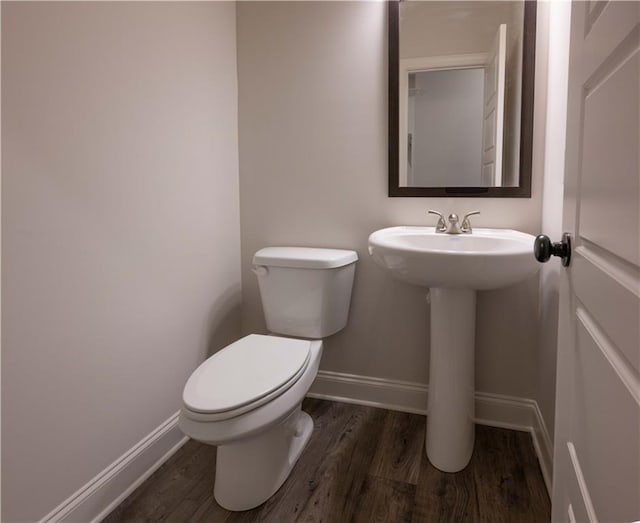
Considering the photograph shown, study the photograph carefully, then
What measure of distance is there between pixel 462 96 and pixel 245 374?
53.2 inches

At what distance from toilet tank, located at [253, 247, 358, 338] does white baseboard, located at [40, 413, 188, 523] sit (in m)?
0.59

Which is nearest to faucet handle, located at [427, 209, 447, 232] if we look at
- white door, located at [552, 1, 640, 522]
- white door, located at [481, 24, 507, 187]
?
white door, located at [481, 24, 507, 187]

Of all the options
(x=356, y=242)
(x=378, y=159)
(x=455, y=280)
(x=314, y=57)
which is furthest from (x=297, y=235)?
(x=455, y=280)

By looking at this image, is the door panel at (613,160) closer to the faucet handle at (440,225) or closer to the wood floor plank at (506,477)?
the faucet handle at (440,225)

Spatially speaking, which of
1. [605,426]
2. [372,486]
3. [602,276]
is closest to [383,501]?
[372,486]

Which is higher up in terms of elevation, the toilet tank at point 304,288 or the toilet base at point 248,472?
the toilet tank at point 304,288

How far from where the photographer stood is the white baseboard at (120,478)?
129 centimetres

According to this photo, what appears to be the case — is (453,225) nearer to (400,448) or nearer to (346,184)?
(346,184)

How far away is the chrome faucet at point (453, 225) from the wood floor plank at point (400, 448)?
849 mm

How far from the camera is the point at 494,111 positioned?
173cm

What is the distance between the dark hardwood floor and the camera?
1.39 meters

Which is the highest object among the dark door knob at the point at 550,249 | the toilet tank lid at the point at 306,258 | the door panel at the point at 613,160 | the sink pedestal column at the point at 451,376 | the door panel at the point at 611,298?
the door panel at the point at 613,160

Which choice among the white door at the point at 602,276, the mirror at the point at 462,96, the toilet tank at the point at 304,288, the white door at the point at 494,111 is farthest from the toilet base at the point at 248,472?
the white door at the point at 494,111

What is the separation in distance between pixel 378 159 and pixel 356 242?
1.23 ft
